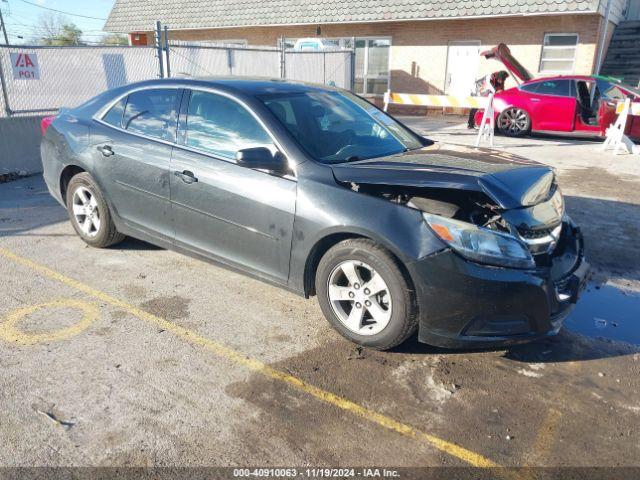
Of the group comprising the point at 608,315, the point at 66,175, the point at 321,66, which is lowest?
the point at 608,315

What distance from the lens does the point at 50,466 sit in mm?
2453

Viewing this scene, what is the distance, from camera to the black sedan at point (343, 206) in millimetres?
3078

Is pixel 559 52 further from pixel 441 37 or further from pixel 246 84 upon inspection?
pixel 246 84

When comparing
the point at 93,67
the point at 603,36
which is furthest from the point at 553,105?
the point at 93,67

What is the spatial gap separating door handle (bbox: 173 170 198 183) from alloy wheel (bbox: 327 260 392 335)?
137 centimetres

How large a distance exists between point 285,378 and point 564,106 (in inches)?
473

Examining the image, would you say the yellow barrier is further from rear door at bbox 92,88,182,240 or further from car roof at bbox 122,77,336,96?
rear door at bbox 92,88,182,240

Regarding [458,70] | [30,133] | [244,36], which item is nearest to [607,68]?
[458,70]

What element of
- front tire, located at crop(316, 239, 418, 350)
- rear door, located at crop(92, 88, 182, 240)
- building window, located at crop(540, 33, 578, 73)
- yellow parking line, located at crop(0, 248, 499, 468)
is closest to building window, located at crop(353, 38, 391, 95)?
building window, located at crop(540, 33, 578, 73)

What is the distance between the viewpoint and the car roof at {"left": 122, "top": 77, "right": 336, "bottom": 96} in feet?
13.5

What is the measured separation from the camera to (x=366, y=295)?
3.37 m

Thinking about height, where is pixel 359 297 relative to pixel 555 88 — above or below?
below

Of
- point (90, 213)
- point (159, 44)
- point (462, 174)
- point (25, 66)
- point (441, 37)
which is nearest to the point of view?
point (462, 174)

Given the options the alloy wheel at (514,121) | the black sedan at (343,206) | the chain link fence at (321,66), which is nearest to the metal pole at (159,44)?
the chain link fence at (321,66)
